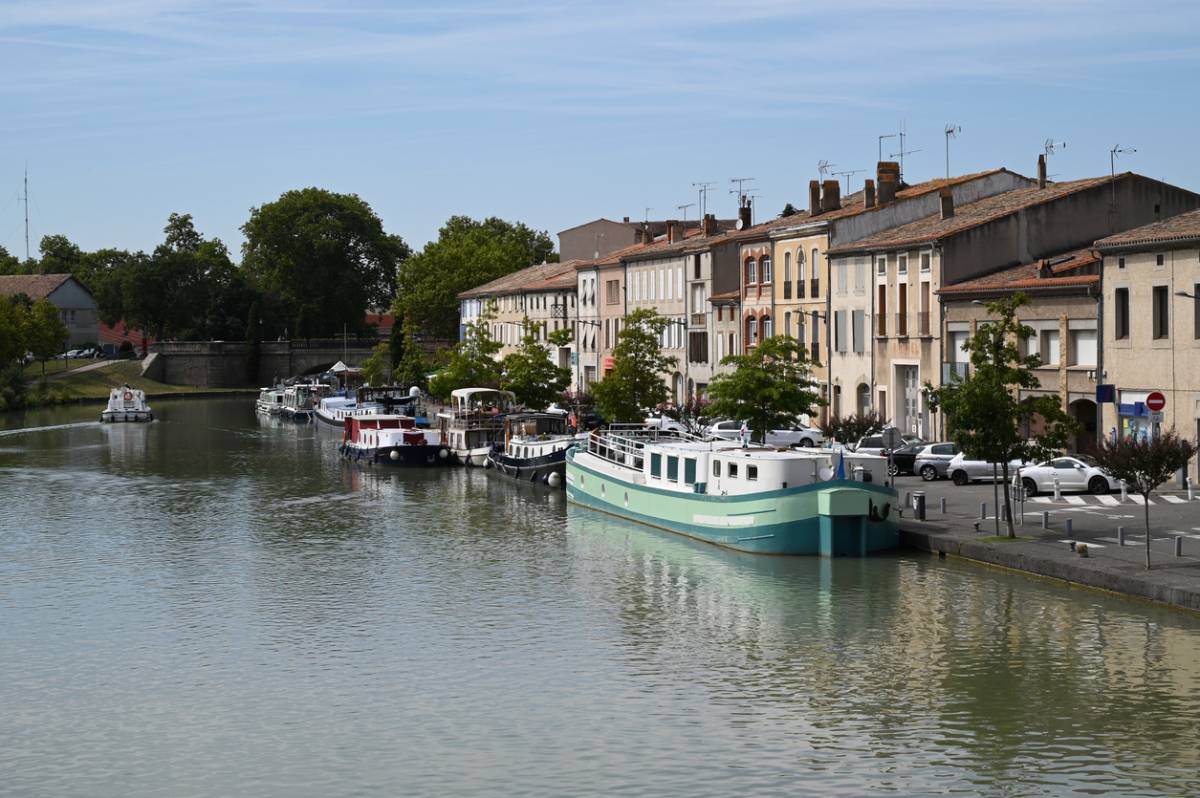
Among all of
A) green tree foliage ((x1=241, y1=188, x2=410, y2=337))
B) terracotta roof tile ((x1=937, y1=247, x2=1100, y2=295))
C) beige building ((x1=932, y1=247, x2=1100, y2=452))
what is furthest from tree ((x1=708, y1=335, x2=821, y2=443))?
green tree foliage ((x1=241, y1=188, x2=410, y2=337))

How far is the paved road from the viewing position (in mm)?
38000

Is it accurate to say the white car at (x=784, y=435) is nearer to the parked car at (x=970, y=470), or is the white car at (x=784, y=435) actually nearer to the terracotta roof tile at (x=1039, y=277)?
the terracotta roof tile at (x=1039, y=277)

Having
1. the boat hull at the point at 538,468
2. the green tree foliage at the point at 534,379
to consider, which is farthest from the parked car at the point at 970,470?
the green tree foliage at the point at 534,379

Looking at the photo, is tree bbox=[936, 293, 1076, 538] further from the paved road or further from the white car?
the white car

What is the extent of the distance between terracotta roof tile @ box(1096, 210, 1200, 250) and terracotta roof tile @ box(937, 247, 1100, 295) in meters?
1.46

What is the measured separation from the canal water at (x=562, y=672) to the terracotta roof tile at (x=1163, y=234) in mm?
14575

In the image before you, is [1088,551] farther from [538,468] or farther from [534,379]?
[534,379]

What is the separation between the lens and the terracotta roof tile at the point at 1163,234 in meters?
47.5

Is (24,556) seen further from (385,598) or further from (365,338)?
(365,338)

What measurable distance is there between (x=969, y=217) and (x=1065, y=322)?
1145cm

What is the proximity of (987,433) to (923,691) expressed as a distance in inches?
484

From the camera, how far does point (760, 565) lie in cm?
4109

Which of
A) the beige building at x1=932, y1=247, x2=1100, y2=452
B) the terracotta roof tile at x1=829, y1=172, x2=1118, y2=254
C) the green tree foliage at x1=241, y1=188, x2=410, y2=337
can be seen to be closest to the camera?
the beige building at x1=932, y1=247, x2=1100, y2=452

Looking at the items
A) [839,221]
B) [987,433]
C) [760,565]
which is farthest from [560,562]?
[839,221]
